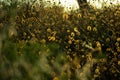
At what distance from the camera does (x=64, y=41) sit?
783 cm

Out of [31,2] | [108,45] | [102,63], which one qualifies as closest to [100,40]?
[108,45]

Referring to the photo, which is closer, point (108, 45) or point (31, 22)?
point (108, 45)

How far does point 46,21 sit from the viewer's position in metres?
9.55

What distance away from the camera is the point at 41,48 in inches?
61.3

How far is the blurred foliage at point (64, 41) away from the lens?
56.8 inches

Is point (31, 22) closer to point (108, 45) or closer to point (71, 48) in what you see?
point (71, 48)

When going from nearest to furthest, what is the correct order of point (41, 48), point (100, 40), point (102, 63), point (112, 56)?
point (41, 48), point (102, 63), point (112, 56), point (100, 40)

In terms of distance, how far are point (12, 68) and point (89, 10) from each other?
27.7 feet

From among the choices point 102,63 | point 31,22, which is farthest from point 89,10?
point 102,63

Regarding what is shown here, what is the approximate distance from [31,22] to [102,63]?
406cm

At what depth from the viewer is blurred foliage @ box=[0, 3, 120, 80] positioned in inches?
56.8

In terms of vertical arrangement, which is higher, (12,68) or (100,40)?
(12,68)

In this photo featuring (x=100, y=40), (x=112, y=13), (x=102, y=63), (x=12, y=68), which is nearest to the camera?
(x=12, y=68)

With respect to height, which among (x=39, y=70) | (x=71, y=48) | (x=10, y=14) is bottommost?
(x=71, y=48)
